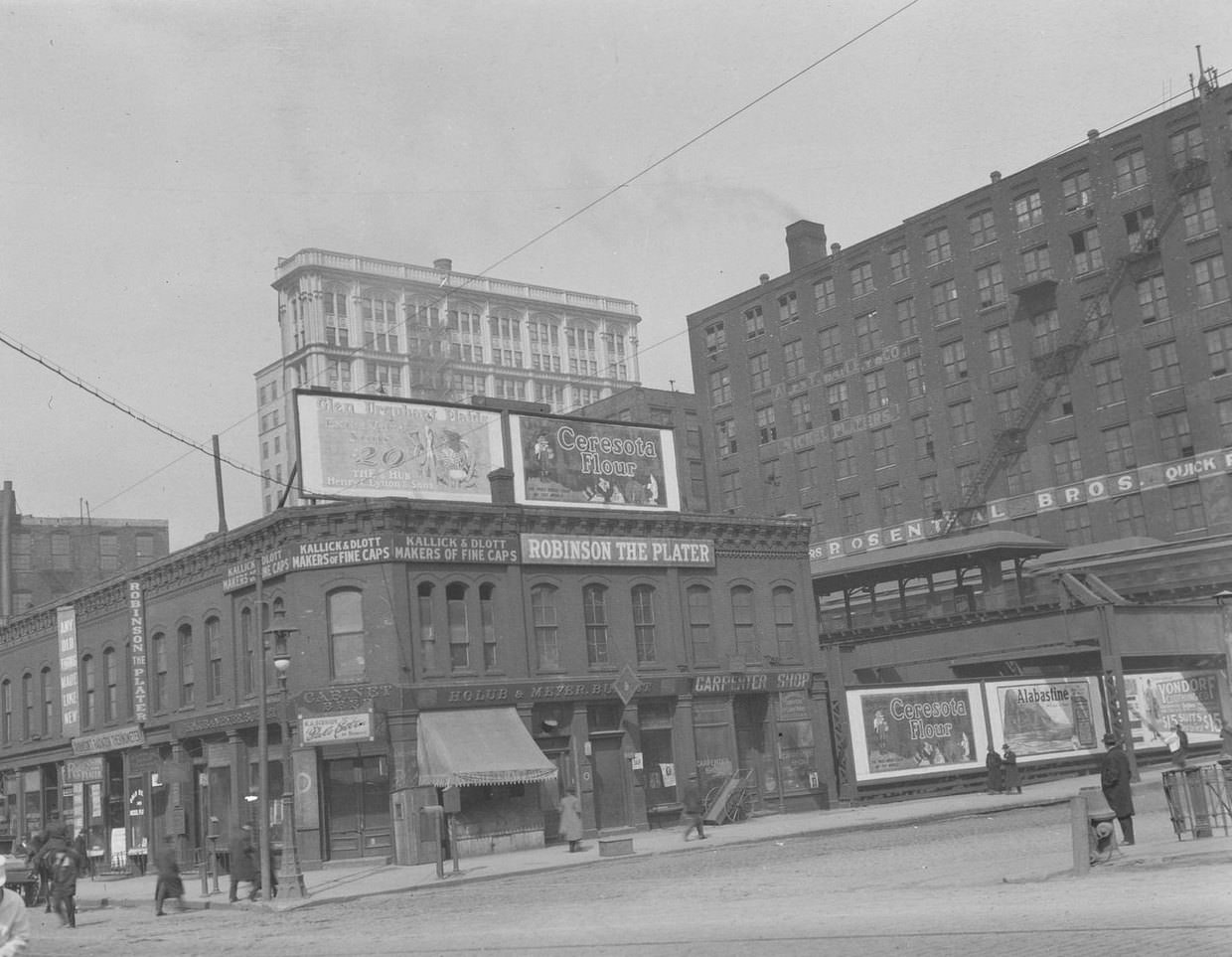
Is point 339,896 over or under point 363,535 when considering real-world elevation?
under

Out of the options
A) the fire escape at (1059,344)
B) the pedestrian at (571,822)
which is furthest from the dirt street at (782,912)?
the fire escape at (1059,344)

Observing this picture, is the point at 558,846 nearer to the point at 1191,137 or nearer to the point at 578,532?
the point at 578,532

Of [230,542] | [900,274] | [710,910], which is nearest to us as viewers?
[710,910]

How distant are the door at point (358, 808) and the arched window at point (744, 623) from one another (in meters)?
12.1

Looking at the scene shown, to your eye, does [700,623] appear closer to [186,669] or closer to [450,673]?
[450,673]

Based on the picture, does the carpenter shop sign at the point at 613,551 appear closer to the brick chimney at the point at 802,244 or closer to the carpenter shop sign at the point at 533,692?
the carpenter shop sign at the point at 533,692

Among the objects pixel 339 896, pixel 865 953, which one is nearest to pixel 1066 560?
pixel 339 896

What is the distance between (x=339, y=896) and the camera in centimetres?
2573

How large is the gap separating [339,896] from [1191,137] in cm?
5345

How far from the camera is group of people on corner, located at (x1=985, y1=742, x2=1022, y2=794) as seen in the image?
38125 mm

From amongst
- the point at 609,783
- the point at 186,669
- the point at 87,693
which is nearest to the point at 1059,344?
the point at 609,783

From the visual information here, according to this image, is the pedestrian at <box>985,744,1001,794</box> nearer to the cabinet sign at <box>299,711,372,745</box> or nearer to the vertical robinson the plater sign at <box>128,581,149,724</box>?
the cabinet sign at <box>299,711,372,745</box>

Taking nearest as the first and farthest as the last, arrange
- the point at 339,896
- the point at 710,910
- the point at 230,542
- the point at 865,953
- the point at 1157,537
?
the point at 865,953 → the point at 710,910 → the point at 339,896 → the point at 230,542 → the point at 1157,537

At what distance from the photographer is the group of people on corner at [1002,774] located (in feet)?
125
